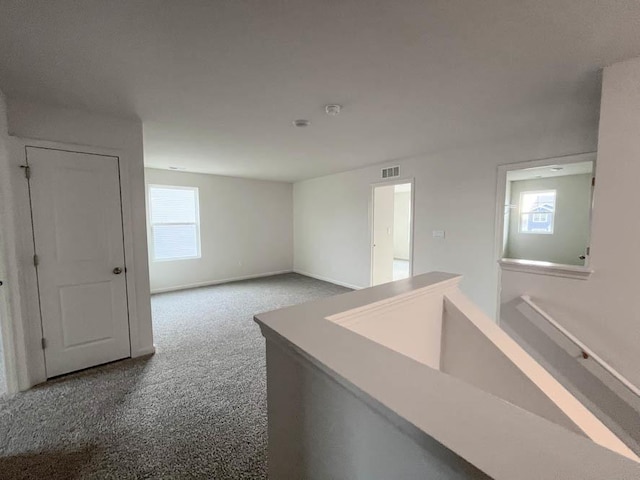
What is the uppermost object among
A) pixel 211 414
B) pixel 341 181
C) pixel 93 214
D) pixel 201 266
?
pixel 341 181

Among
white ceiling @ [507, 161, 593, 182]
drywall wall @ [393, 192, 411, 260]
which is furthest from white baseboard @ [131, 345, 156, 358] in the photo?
drywall wall @ [393, 192, 411, 260]

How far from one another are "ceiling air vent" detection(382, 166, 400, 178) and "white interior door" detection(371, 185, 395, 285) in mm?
249

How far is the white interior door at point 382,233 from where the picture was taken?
5180 millimetres

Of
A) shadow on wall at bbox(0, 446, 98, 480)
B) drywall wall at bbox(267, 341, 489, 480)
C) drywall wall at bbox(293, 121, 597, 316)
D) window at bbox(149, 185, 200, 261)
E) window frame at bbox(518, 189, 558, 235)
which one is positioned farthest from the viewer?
window frame at bbox(518, 189, 558, 235)

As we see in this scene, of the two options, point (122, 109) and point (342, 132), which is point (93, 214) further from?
point (342, 132)

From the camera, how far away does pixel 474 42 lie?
60.6 inches

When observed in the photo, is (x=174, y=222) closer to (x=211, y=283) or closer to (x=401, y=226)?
(x=211, y=283)

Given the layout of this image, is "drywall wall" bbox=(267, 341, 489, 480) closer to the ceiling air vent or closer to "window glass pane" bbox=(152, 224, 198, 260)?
the ceiling air vent

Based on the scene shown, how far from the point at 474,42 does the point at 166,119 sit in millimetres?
2612

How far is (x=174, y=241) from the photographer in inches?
214

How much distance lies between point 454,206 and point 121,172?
4016 millimetres

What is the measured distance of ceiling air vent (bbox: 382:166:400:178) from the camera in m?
4.64

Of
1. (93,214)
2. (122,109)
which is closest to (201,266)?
(93,214)

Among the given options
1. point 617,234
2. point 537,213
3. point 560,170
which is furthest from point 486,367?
point 537,213
